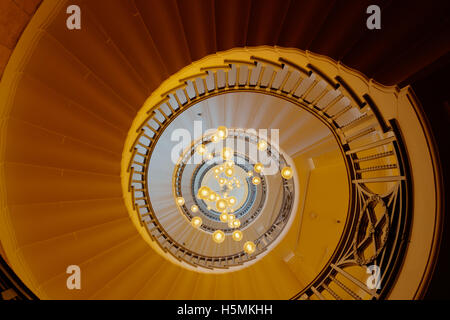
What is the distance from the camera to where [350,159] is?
11.3 ft

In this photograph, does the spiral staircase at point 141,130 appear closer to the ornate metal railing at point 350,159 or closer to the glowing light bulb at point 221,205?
the ornate metal railing at point 350,159

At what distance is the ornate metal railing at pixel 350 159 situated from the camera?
241cm

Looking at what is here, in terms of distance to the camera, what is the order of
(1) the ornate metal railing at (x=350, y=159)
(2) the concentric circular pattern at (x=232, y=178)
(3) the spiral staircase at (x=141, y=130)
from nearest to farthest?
1. (3) the spiral staircase at (x=141, y=130)
2. (1) the ornate metal railing at (x=350, y=159)
3. (2) the concentric circular pattern at (x=232, y=178)

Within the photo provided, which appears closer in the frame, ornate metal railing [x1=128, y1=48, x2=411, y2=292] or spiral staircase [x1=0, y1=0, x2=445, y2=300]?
spiral staircase [x1=0, y1=0, x2=445, y2=300]

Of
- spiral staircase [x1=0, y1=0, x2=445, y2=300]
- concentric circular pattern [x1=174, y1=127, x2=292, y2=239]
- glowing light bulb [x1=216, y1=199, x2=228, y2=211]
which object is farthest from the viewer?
concentric circular pattern [x1=174, y1=127, x2=292, y2=239]

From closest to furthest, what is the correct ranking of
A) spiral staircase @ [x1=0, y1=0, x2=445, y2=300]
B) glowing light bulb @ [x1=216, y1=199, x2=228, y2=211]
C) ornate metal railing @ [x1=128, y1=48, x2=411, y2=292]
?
1. spiral staircase @ [x1=0, y1=0, x2=445, y2=300]
2. ornate metal railing @ [x1=128, y1=48, x2=411, y2=292]
3. glowing light bulb @ [x1=216, y1=199, x2=228, y2=211]

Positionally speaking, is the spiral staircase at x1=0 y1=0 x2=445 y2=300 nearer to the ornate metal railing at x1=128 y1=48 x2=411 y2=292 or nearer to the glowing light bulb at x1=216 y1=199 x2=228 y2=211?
the ornate metal railing at x1=128 y1=48 x2=411 y2=292

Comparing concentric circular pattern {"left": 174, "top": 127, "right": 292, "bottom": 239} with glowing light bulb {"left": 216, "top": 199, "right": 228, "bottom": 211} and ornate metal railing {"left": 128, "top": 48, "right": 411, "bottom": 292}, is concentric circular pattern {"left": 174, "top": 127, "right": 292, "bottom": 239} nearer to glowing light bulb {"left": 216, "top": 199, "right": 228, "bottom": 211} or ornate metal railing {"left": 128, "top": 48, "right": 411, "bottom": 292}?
glowing light bulb {"left": 216, "top": 199, "right": 228, "bottom": 211}

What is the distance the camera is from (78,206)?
323 centimetres

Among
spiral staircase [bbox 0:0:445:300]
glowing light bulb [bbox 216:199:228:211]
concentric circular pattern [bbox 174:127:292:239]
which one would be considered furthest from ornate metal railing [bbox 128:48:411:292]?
concentric circular pattern [bbox 174:127:292:239]

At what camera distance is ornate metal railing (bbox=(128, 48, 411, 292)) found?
95.0 inches

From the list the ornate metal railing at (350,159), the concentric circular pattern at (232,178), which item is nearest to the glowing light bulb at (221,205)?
the ornate metal railing at (350,159)

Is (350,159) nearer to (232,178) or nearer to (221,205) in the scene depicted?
(221,205)

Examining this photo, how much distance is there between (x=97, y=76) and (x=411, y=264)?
4.41 metres
